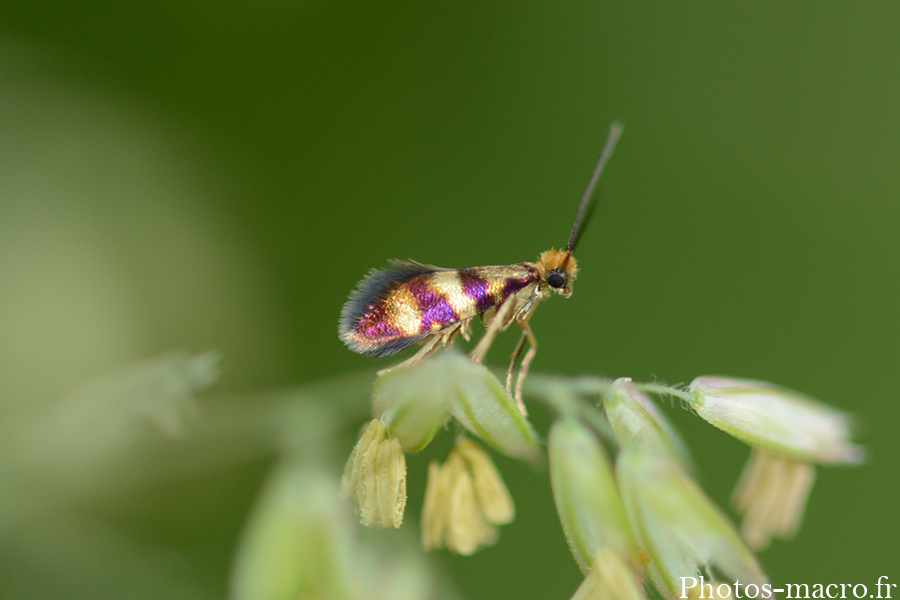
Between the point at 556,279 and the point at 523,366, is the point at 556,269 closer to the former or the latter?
the point at 556,279

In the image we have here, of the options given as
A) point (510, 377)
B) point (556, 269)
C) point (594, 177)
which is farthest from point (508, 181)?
point (510, 377)

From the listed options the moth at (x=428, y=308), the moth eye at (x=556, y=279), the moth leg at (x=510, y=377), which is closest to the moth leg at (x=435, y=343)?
the moth at (x=428, y=308)

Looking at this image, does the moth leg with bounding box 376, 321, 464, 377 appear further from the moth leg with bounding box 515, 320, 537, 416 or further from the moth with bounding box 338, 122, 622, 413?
the moth leg with bounding box 515, 320, 537, 416

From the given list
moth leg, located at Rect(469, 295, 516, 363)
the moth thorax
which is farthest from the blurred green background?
moth leg, located at Rect(469, 295, 516, 363)

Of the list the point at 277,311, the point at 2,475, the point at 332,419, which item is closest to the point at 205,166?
the point at 277,311

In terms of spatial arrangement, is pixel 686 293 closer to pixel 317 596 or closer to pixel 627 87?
pixel 627 87
